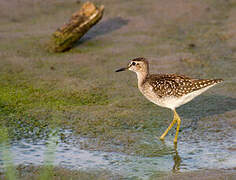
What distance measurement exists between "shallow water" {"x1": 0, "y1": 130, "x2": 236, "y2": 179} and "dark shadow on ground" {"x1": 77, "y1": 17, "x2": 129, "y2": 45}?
5315 millimetres

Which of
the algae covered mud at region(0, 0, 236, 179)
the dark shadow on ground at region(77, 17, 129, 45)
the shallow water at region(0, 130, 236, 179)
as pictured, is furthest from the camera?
the dark shadow on ground at region(77, 17, 129, 45)

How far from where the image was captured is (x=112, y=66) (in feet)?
35.9

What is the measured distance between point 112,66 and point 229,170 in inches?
195

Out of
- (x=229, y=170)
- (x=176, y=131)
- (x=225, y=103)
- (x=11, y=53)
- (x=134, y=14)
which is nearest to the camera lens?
(x=229, y=170)

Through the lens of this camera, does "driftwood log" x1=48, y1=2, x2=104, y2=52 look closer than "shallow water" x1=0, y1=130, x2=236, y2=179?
No

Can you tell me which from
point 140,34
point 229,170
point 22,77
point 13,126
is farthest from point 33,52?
point 229,170

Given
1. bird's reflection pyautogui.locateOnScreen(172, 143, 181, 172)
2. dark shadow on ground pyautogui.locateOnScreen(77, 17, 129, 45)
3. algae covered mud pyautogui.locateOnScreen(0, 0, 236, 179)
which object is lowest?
bird's reflection pyautogui.locateOnScreen(172, 143, 181, 172)

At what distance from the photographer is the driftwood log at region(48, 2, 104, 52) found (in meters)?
11.4

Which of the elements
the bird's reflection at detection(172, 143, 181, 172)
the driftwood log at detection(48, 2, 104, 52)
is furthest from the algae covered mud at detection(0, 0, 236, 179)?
the driftwood log at detection(48, 2, 104, 52)

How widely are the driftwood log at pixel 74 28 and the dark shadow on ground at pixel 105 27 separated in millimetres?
826

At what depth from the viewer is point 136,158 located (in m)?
7.14

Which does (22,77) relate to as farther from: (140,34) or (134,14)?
(134,14)

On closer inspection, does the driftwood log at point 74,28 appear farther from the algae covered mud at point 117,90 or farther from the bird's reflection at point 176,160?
the bird's reflection at point 176,160

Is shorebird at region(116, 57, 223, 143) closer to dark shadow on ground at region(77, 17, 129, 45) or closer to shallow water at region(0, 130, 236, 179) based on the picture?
shallow water at region(0, 130, 236, 179)
